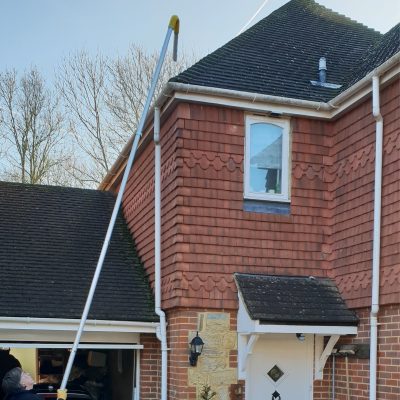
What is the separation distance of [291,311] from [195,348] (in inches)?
51.6

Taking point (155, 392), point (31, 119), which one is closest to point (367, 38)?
point (155, 392)

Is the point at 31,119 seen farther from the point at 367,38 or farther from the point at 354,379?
the point at 354,379

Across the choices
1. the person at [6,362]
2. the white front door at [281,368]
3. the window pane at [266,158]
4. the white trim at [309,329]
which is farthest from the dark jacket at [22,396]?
the person at [6,362]

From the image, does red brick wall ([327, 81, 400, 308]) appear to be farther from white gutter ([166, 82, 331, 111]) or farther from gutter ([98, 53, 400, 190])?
white gutter ([166, 82, 331, 111])

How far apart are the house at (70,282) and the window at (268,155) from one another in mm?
2402

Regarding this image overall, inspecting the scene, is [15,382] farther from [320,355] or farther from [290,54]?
[290,54]

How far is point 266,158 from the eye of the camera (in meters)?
9.36

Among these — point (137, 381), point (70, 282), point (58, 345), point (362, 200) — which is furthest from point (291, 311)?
point (70, 282)

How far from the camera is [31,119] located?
24109mm

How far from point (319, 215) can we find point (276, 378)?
2.34 meters

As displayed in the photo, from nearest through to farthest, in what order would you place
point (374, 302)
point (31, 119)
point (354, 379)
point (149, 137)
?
point (374, 302) → point (354, 379) → point (149, 137) → point (31, 119)

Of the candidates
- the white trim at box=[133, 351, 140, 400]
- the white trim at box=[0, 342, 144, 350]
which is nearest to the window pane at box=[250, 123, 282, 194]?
the white trim at box=[0, 342, 144, 350]

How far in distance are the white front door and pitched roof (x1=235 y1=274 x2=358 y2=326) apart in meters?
0.63

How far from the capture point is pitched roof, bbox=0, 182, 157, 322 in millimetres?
9219
